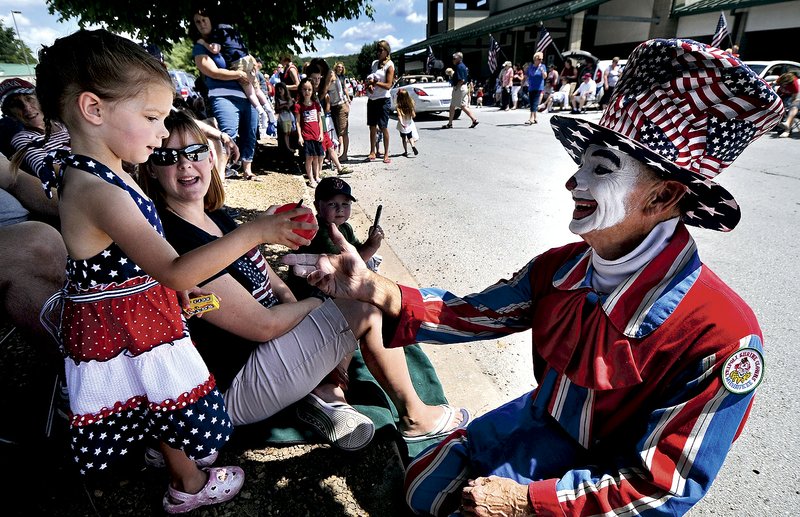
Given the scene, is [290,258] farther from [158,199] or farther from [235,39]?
[235,39]

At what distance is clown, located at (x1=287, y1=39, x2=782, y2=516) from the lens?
43.1 inches

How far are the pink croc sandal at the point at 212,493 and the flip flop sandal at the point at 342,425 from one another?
0.38 meters

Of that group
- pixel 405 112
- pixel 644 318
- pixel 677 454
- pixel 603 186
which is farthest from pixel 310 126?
pixel 677 454

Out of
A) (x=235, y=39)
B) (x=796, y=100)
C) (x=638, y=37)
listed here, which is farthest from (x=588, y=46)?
(x=235, y=39)

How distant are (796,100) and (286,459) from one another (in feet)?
41.1

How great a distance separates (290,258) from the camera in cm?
163

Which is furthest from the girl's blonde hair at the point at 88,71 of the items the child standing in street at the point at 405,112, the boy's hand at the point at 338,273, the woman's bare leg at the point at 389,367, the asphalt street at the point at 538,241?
the child standing in street at the point at 405,112

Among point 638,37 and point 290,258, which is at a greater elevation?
point 638,37

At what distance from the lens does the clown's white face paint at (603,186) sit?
1.26m

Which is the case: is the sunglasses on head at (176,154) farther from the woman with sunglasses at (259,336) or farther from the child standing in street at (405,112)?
the child standing in street at (405,112)

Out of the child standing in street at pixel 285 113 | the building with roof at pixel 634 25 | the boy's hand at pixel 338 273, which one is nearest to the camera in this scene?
the boy's hand at pixel 338 273

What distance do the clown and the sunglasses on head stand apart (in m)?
1.44

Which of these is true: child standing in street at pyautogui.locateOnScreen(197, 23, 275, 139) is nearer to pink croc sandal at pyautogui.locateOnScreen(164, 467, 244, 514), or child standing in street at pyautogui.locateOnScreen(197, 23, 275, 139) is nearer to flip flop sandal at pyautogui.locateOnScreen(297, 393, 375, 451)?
flip flop sandal at pyautogui.locateOnScreen(297, 393, 375, 451)

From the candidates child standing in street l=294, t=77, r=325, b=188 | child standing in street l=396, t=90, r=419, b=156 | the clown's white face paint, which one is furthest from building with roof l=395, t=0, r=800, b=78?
the clown's white face paint
